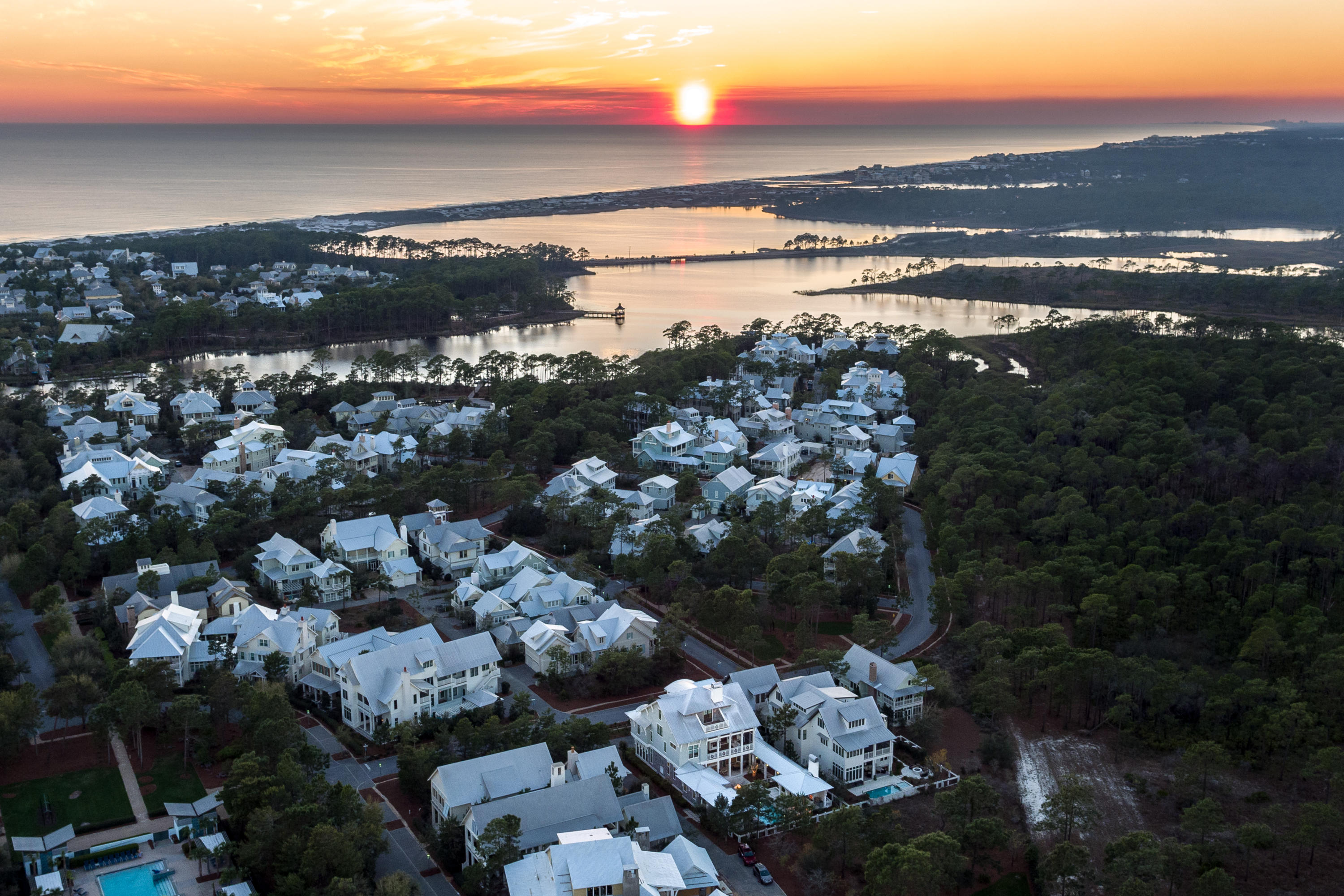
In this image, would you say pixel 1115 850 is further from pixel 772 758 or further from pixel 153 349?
pixel 153 349

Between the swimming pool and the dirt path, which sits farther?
the dirt path

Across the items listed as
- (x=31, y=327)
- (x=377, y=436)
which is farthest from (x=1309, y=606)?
(x=31, y=327)

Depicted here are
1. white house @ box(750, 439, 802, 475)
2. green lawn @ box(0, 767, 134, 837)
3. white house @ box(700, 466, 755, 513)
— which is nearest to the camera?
green lawn @ box(0, 767, 134, 837)

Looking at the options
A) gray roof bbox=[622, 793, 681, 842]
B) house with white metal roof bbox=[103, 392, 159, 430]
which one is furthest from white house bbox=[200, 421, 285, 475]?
gray roof bbox=[622, 793, 681, 842]

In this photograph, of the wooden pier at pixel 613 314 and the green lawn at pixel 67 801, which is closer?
the green lawn at pixel 67 801

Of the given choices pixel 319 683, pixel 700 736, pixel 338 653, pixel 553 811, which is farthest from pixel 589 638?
pixel 553 811

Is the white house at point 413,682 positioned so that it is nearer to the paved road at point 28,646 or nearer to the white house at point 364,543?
the paved road at point 28,646

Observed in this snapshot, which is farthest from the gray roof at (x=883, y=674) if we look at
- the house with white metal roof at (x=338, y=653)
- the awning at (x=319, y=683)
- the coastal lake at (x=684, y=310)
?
the coastal lake at (x=684, y=310)

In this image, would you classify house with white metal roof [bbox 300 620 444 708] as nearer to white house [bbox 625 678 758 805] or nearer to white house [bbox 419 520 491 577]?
white house [bbox 625 678 758 805]
